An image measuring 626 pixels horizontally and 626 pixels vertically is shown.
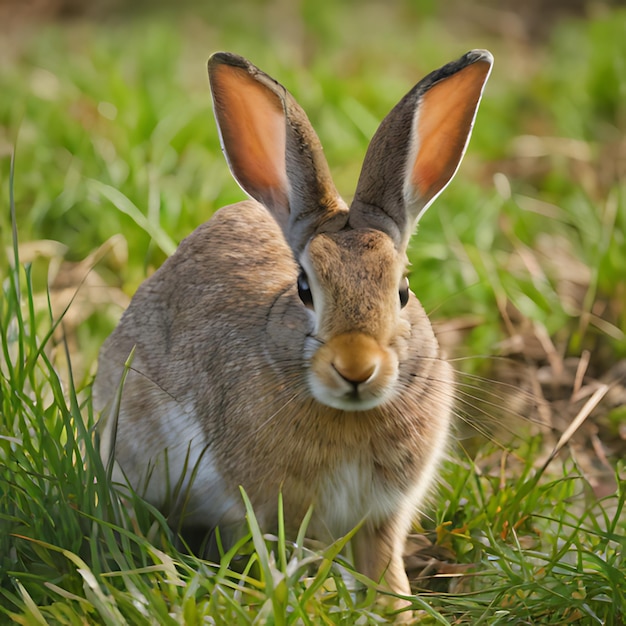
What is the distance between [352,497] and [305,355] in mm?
536

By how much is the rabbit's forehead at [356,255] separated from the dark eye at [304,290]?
7 cm

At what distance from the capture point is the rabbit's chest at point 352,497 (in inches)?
124

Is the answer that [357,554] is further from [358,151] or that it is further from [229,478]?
[358,151]

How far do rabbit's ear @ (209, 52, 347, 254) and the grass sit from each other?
69 centimetres

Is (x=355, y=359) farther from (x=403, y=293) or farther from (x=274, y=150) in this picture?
(x=274, y=150)

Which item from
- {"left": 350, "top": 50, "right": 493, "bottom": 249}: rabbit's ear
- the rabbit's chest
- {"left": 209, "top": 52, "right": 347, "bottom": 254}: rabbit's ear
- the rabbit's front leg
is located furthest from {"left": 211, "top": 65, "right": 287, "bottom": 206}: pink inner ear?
the rabbit's front leg

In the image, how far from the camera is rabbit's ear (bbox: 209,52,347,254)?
10.4 feet

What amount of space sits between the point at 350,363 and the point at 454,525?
3.33ft

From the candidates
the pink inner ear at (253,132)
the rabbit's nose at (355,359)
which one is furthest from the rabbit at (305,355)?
the rabbit's nose at (355,359)

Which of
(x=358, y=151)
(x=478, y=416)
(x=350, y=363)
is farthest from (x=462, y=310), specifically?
(x=350, y=363)

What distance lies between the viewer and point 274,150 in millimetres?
3324

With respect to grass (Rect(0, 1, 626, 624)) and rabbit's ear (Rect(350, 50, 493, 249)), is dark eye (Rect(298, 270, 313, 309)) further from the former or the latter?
grass (Rect(0, 1, 626, 624))

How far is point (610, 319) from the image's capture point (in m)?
4.82

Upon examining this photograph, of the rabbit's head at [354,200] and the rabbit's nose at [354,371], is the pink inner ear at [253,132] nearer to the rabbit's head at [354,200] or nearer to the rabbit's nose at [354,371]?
the rabbit's head at [354,200]
